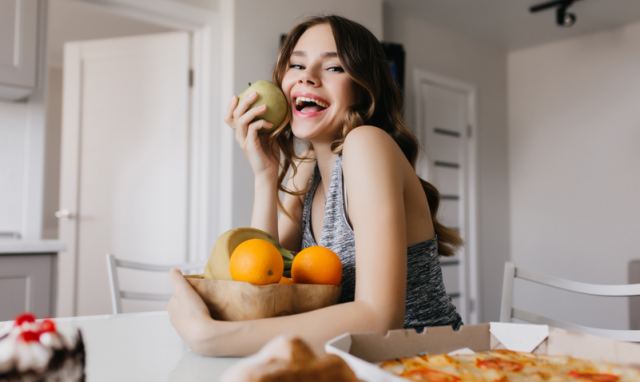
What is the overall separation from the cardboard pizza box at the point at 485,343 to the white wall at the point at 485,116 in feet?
12.9

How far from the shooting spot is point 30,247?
2.22m

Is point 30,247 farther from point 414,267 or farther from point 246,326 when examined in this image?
point 246,326

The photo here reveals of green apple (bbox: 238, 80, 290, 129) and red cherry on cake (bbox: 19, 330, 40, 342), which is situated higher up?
green apple (bbox: 238, 80, 290, 129)

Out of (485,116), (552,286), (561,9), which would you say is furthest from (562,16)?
(552,286)

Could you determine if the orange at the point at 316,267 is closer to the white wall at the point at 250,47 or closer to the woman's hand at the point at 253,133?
the woman's hand at the point at 253,133

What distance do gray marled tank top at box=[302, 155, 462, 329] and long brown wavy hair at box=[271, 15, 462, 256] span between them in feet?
0.32

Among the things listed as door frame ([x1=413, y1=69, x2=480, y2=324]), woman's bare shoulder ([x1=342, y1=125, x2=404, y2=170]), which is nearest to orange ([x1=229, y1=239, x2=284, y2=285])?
woman's bare shoulder ([x1=342, y1=125, x2=404, y2=170])

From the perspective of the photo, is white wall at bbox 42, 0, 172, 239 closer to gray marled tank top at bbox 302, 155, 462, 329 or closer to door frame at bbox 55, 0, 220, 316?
door frame at bbox 55, 0, 220, 316

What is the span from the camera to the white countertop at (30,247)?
7.16ft

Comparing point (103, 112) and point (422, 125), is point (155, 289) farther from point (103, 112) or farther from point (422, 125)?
point (422, 125)

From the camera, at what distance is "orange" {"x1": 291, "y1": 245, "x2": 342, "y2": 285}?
77 centimetres

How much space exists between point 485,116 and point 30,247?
4.07m

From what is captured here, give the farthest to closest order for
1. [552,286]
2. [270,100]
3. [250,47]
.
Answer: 1. [250,47]
2. [552,286]
3. [270,100]

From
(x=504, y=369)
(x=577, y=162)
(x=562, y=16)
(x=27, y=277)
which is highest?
(x=562, y=16)
